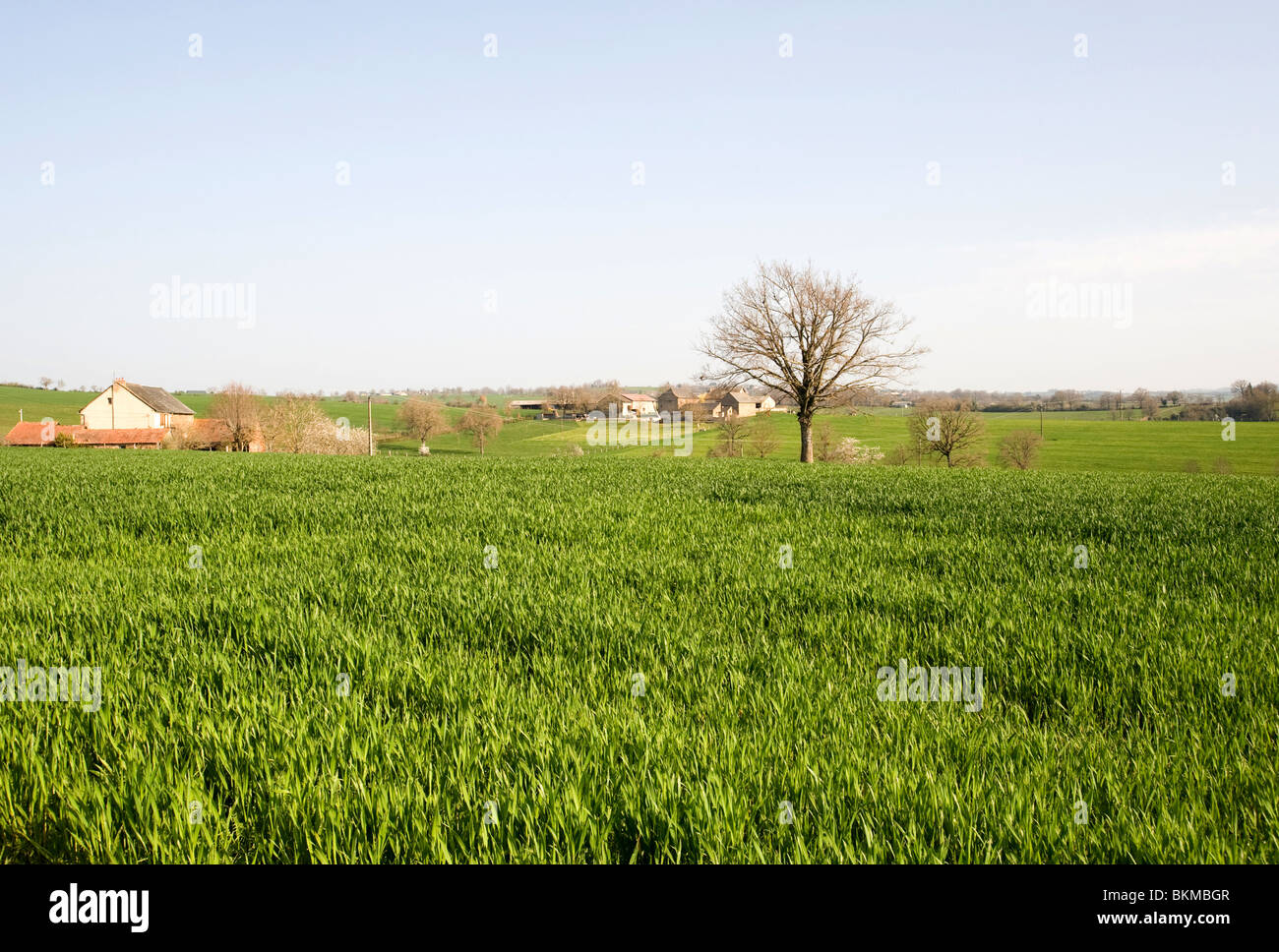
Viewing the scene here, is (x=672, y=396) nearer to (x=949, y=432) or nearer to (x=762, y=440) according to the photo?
(x=762, y=440)

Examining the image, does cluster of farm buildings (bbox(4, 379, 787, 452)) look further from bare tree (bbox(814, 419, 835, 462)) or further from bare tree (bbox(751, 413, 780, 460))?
bare tree (bbox(814, 419, 835, 462))

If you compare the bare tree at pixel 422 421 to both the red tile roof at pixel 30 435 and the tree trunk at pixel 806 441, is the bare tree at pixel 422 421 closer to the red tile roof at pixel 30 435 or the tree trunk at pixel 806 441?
the red tile roof at pixel 30 435

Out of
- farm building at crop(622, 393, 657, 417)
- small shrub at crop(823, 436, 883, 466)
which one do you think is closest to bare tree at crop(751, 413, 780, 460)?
small shrub at crop(823, 436, 883, 466)

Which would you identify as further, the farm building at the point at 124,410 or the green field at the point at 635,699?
the farm building at the point at 124,410

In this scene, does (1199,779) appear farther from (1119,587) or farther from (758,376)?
(758,376)

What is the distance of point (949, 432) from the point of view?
66.1 m

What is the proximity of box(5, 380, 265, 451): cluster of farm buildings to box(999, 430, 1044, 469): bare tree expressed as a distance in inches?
3112

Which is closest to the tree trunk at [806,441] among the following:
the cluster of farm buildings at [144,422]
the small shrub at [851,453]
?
the cluster of farm buildings at [144,422]

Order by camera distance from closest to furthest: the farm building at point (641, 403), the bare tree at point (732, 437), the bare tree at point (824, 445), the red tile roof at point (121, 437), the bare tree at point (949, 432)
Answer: the bare tree at point (949, 432) < the bare tree at point (824, 445) < the red tile roof at point (121, 437) < the bare tree at point (732, 437) < the farm building at point (641, 403)

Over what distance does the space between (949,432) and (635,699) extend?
69335 millimetres

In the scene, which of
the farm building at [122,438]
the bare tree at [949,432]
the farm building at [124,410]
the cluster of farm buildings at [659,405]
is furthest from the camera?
the cluster of farm buildings at [659,405]

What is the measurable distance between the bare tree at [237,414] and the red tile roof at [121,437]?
708cm

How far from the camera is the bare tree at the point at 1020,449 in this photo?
2751 inches

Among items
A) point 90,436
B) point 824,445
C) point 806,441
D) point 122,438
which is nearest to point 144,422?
point 90,436
